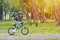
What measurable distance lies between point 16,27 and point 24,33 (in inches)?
30.4

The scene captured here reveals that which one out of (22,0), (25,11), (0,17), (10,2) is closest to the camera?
(10,2)

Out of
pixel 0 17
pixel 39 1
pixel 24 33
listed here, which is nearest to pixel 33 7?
pixel 39 1

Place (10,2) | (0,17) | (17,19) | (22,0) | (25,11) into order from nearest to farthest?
(17,19) < (10,2) < (22,0) < (25,11) < (0,17)

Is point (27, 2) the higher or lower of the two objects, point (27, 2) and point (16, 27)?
the higher

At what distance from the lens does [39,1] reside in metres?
37.2

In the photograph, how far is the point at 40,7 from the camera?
39.8 metres

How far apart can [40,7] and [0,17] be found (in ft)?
83.5

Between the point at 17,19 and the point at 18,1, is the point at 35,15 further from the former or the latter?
the point at 17,19

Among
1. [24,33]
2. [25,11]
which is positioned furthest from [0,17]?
[24,33]

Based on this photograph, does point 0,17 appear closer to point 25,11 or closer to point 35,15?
point 25,11

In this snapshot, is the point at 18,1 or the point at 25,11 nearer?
the point at 18,1

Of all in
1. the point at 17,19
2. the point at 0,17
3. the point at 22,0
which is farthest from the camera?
the point at 0,17

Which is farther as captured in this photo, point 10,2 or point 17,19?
point 10,2

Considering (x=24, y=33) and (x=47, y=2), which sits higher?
(x=47, y=2)
